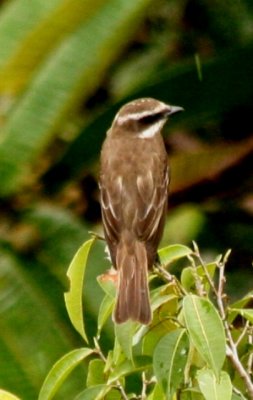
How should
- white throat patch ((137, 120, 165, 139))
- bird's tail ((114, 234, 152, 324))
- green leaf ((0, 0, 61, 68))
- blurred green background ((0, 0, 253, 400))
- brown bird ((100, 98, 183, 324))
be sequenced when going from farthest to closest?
1. green leaf ((0, 0, 61, 68))
2. blurred green background ((0, 0, 253, 400))
3. white throat patch ((137, 120, 165, 139))
4. brown bird ((100, 98, 183, 324))
5. bird's tail ((114, 234, 152, 324))

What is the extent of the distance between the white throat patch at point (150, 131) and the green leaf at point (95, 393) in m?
1.99

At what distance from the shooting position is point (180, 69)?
802 cm

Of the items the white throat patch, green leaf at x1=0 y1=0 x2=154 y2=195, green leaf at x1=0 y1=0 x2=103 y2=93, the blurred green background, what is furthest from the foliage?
green leaf at x1=0 y1=0 x2=103 y2=93

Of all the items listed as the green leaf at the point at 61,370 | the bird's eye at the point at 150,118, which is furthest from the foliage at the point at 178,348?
the bird's eye at the point at 150,118

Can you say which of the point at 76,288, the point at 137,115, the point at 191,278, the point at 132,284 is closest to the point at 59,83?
the point at 137,115

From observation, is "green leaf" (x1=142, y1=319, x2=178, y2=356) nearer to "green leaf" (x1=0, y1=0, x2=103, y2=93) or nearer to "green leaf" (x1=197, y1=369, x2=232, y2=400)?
"green leaf" (x1=197, y1=369, x2=232, y2=400)

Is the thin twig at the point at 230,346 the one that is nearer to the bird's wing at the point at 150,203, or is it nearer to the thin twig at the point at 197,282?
the thin twig at the point at 197,282

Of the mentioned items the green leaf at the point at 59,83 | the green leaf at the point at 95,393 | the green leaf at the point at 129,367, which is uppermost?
the green leaf at the point at 95,393

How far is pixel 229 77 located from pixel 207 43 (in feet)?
4.36

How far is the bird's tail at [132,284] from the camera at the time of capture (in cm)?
462

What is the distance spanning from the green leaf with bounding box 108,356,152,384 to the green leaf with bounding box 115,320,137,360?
4 centimetres

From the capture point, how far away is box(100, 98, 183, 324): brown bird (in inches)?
210

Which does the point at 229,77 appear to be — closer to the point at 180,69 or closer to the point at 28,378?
the point at 180,69

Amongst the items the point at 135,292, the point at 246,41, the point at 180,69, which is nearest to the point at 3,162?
the point at 180,69
